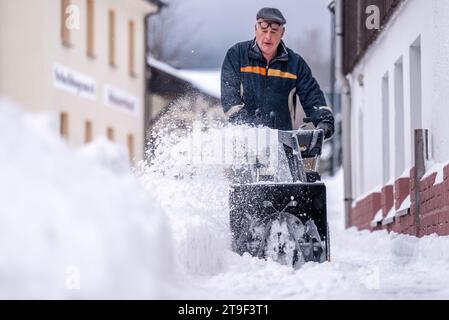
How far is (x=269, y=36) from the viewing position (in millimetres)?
11164

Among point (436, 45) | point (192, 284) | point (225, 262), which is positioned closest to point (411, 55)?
point (436, 45)

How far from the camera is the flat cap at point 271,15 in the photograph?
11.2 metres

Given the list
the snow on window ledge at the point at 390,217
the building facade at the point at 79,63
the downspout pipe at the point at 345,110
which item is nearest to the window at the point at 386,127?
the snow on window ledge at the point at 390,217

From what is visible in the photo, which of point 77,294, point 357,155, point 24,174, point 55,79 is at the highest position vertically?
point 55,79

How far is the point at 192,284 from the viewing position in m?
8.27

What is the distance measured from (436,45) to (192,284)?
5.63 m

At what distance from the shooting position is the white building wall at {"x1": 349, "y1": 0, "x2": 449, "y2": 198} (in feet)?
42.8

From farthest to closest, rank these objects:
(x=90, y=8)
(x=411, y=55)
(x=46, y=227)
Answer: (x=90, y=8) < (x=411, y=55) < (x=46, y=227)

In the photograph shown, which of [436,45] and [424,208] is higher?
[436,45]

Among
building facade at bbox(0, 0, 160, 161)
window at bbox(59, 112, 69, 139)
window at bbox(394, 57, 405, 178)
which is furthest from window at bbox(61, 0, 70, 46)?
window at bbox(394, 57, 405, 178)

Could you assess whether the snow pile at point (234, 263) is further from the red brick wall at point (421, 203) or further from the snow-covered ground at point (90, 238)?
the red brick wall at point (421, 203)

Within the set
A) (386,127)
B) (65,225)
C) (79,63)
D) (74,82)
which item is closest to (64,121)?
(74,82)

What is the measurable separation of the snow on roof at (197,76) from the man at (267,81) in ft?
69.0

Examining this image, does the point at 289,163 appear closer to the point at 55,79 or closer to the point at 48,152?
the point at 48,152
